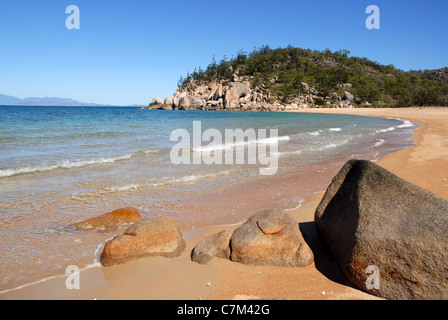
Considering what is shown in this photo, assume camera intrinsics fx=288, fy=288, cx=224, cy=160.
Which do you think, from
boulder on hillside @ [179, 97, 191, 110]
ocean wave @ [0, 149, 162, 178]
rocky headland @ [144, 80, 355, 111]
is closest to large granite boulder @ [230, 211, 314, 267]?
ocean wave @ [0, 149, 162, 178]

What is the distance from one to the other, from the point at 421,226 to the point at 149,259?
128 inches

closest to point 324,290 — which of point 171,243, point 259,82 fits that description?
point 171,243

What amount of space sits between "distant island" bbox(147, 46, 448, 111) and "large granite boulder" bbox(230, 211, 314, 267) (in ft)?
242

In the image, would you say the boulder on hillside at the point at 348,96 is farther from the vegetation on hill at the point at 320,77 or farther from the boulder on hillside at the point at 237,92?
the boulder on hillside at the point at 237,92

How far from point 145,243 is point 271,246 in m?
1.72

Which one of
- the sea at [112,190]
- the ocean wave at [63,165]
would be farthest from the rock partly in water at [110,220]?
the ocean wave at [63,165]

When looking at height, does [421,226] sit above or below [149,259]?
above

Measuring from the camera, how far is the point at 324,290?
320cm

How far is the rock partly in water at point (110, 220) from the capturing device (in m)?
4.97

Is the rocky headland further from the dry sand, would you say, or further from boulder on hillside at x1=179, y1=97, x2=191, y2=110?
the dry sand

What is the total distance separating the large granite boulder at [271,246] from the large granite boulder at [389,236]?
0.43 m

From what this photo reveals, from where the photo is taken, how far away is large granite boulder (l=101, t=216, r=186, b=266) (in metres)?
3.83

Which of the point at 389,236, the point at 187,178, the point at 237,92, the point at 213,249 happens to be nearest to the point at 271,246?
the point at 213,249
